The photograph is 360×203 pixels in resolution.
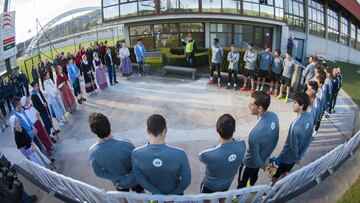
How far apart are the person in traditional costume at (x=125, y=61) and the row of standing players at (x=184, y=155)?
10.1 meters

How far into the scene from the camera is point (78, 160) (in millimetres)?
7516

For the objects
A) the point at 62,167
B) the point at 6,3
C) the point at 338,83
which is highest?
the point at 6,3

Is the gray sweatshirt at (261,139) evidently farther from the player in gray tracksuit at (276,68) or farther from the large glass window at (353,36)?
the large glass window at (353,36)

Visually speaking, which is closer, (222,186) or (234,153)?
(234,153)

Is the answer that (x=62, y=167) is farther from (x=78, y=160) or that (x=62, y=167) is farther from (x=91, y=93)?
(x=91, y=93)

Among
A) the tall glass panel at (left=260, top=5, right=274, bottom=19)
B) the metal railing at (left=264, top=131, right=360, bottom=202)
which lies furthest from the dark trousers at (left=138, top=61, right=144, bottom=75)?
the metal railing at (left=264, top=131, right=360, bottom=202)

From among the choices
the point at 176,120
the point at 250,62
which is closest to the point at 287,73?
the point at 250,62

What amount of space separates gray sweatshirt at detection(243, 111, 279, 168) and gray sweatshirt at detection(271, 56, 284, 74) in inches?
257

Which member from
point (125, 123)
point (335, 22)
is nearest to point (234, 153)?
point (125, 123)

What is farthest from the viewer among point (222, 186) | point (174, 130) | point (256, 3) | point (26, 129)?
point (256, 3)

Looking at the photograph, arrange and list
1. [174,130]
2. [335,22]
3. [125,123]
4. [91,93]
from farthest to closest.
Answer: [335,22] < [91,93] < [125,123] < [174,130]

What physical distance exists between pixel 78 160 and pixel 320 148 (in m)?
6.04

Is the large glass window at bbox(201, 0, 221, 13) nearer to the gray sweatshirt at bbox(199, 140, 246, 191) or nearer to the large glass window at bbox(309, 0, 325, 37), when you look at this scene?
the large glass window at bbox(309, 0, 325, 37)

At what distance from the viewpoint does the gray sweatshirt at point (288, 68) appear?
34.2 ft
